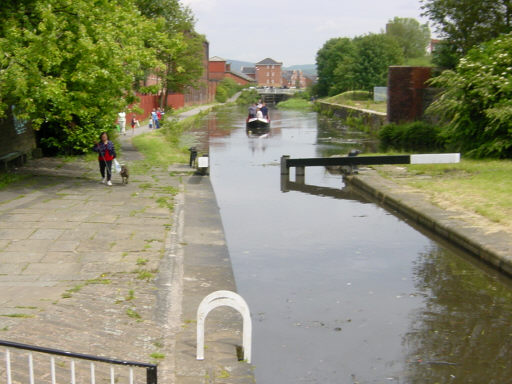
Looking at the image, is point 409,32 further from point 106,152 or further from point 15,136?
point 106,152

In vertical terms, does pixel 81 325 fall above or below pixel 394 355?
above

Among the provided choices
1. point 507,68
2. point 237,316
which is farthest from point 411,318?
point 507,68

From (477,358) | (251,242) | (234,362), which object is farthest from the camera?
(251,242)

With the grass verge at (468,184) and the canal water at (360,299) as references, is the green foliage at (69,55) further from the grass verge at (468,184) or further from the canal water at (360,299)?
the grass verge at (468,184)

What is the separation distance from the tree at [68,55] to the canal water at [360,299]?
3.87 metres

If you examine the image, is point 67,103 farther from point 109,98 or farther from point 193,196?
point 193,196

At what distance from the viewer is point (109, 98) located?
14602mm

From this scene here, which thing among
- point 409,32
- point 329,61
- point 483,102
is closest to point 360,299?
point 483,102

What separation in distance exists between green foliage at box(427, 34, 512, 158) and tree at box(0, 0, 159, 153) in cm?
998

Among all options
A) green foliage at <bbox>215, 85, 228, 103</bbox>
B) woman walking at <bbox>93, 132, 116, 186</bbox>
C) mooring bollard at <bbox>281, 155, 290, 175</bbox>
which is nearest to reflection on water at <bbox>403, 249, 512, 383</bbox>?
woman walking at <bbox>93, 132, 116, 186</bbox>

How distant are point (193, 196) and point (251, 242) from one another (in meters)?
3.23

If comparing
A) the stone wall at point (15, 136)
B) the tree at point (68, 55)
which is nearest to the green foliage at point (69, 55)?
the tree at point (68, 55)

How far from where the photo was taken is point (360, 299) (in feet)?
26.3

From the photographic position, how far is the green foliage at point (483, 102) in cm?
1861
